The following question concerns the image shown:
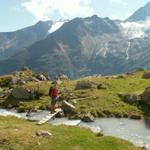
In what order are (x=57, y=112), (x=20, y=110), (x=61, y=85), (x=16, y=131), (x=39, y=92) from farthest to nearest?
(x=61, y=85) < (x=39, y=92) < (x=20, y=110) < (x=57, y=112) < (x=16, y=131)

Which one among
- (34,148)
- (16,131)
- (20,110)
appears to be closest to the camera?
(34,148)

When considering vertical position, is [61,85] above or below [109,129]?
above

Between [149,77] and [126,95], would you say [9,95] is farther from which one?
[149,77]

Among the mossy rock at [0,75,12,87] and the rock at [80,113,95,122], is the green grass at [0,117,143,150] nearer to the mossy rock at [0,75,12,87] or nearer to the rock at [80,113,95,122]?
the rock at [80,113,95,122]

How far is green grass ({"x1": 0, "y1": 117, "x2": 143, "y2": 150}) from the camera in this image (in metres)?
34.6

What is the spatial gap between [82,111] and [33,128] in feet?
78.4

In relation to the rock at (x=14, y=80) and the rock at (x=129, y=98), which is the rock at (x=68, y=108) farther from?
the rock at (x=14, y=80)

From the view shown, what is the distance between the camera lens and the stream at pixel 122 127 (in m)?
47.1

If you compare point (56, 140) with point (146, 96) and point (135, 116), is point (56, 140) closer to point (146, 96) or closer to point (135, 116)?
point (135, 116)

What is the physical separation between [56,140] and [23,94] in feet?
142

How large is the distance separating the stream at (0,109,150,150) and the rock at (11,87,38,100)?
14.2 metres

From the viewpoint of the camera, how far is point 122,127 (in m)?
54.0

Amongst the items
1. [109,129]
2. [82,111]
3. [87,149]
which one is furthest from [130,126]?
[87,149]

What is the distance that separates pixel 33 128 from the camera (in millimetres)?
39281
